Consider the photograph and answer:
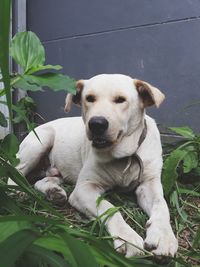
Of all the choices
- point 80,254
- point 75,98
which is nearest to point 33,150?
point 75,98

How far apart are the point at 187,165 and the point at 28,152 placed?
1029 millimetres

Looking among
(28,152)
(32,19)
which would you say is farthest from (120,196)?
(32,19)

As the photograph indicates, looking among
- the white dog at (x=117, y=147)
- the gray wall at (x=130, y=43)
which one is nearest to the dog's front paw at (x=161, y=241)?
the white dog at (x=117, y=147)

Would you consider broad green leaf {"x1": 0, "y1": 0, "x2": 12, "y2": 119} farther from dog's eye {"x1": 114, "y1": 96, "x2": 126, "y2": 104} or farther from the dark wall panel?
the dark wall panel

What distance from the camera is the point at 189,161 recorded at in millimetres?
2139

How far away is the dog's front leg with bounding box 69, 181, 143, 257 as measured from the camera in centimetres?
136

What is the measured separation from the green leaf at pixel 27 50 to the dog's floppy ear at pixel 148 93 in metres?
0.90

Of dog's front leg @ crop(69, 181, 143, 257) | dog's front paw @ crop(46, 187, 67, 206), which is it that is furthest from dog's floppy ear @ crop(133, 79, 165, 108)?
dog's front paw @ crop(46, 187, 67, 206)

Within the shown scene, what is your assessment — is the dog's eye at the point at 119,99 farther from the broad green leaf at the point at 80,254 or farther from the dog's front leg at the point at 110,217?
the broad green leaf at the point at 80,254

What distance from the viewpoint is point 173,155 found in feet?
6.80

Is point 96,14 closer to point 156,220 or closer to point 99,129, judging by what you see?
point 99,129

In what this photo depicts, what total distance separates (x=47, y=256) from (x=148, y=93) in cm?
139

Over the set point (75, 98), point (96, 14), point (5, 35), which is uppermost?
point (5, 35)

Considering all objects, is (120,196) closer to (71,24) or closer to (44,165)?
(44,165)
